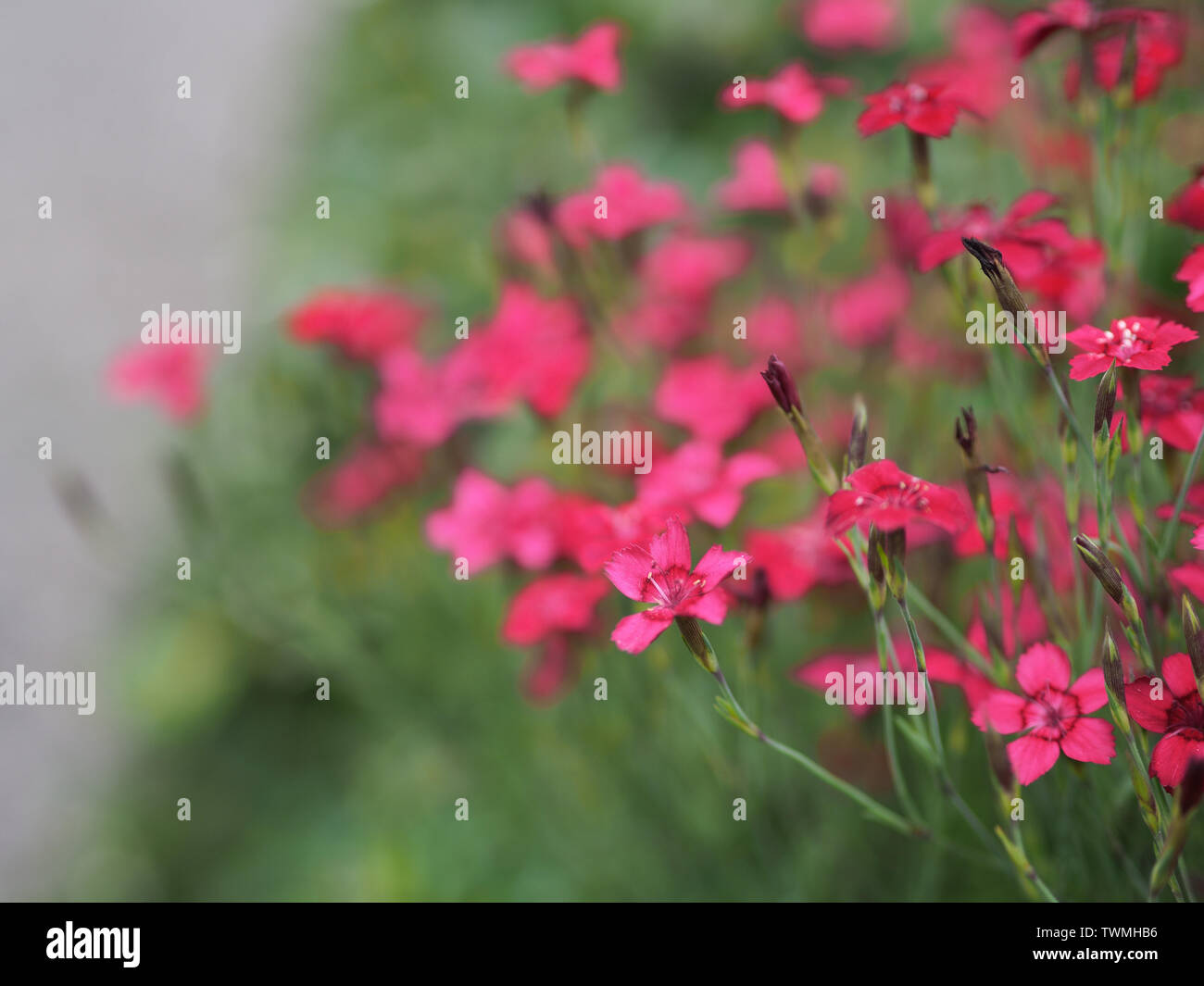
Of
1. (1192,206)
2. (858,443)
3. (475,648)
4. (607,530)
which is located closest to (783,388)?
(858,443)

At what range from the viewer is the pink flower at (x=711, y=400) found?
79cm

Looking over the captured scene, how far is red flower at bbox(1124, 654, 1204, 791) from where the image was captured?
1.67 ft

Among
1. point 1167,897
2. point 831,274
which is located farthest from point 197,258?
point 1167,897

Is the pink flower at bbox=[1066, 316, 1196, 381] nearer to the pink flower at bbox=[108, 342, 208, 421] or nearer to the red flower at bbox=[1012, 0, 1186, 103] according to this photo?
the red flower at bbox=[1012, 0, 1186, 103]

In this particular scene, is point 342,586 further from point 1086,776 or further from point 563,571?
point 1086,776

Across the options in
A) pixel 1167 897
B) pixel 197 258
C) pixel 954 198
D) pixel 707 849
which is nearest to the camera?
pixel 1167 897

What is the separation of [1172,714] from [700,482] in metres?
0.31

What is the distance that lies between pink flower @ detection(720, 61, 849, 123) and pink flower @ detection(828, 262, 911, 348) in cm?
21

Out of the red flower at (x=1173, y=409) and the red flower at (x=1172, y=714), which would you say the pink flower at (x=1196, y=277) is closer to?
the red flower at (x=1173, y=409)

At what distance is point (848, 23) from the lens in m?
1.20

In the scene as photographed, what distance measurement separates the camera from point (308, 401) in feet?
3.56

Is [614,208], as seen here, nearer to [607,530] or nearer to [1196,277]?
[607,530]

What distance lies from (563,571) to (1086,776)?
38 cm
